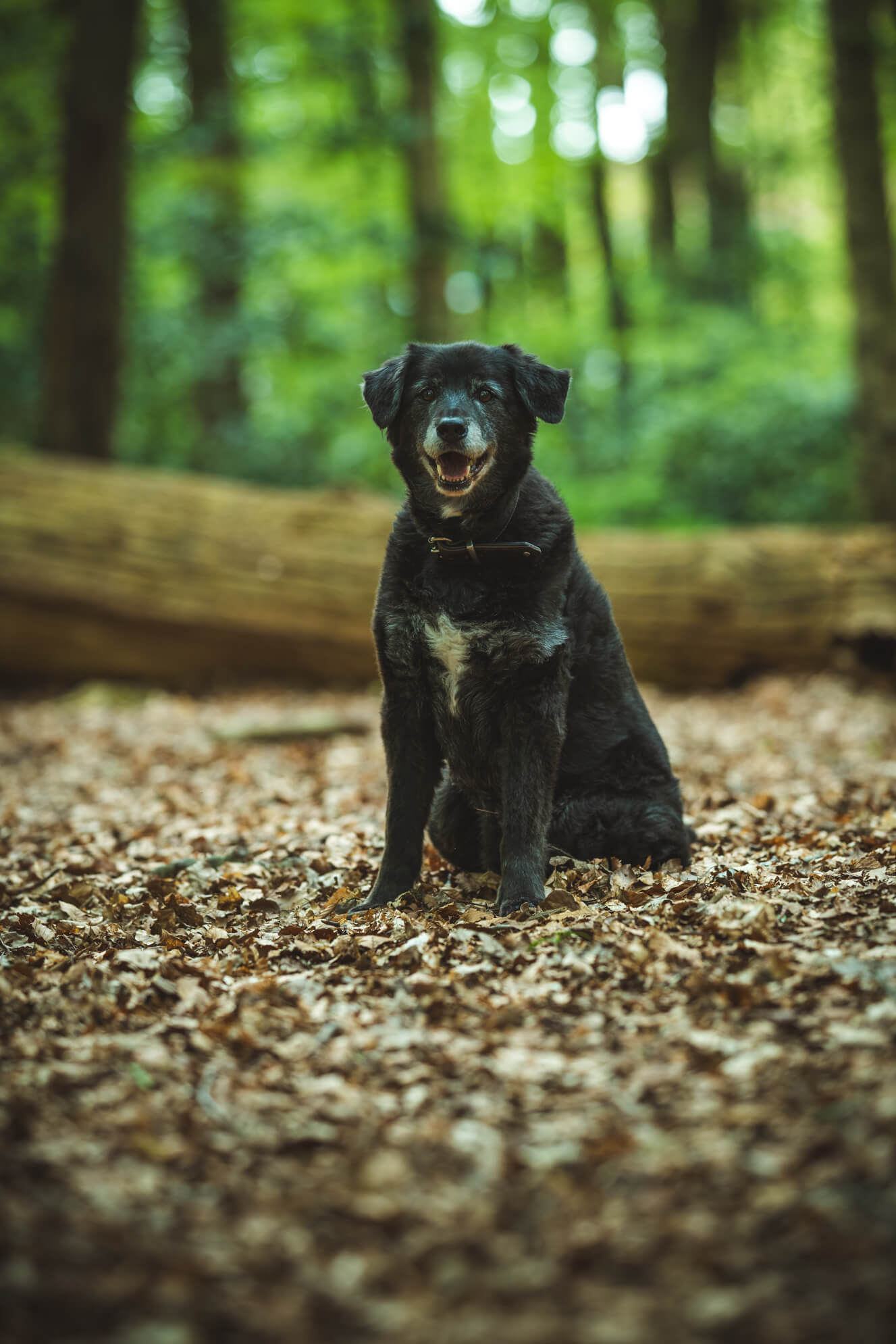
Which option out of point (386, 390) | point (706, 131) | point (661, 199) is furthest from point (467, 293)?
point (386, 390)

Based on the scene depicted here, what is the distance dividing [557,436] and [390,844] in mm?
16492

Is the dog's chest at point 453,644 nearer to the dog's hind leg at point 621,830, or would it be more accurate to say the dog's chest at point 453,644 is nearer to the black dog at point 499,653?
the black dog at point 499,653

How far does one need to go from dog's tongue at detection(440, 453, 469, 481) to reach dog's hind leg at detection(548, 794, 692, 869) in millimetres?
1495

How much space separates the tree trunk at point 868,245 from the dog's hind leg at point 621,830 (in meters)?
7.55

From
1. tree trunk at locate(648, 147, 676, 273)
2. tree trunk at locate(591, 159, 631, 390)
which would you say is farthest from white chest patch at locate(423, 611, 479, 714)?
tree trunk at locate(648, 147, 676, 273)

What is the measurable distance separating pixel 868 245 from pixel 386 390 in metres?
8.82

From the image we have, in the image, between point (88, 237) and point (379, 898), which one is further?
point (88, 237)

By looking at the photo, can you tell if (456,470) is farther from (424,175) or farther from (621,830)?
(424,175)

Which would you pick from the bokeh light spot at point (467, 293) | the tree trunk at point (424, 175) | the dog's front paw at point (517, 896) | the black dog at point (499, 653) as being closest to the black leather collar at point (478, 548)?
the black dog at point (499, 653)

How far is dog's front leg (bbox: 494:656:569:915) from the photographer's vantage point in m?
4.04

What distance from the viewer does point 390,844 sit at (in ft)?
13.9

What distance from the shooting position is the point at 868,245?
11.0m

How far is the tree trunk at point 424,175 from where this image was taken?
14.1m

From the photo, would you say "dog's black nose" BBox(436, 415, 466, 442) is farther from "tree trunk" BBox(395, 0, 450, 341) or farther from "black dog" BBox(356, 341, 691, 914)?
"tree trunk" BBox(395, 0, 450, 341)
